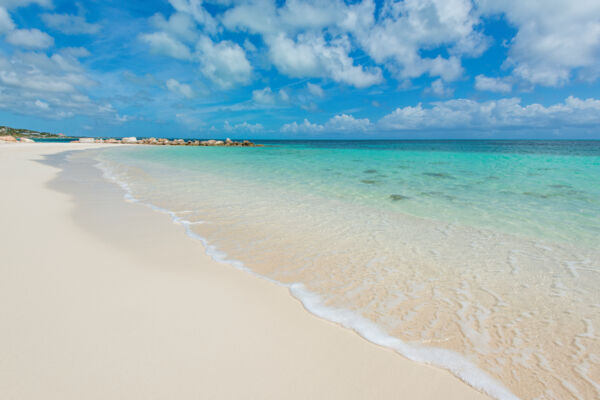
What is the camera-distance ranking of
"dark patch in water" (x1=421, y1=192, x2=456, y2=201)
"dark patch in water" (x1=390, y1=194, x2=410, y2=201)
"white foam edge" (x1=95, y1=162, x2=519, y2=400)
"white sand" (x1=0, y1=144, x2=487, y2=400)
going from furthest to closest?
"dark patch in water" (x1=421, y1=192, x2=456, y2=201) < "dark patch in water" (x1=390, y1=194, x2=410, y2=201) < "white foam edge" (x1=95, y1=162, x2=519, y2=400) < "white sand" (x1=0, y1=144, x2=487, y2=400)

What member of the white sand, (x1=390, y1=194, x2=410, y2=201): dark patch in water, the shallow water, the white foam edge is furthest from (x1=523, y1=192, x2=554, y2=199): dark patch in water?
the white sand

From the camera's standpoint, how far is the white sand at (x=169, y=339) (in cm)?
212

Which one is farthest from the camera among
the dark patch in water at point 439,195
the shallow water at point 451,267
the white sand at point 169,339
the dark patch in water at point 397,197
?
the dark patch in water at point 439,195

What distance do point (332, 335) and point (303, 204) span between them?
5.85 m

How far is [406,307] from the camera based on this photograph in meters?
3.31

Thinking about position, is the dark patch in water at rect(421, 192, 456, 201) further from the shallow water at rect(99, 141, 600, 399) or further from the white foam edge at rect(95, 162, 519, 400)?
the white foam edge at rect(95, 162, 519, 400)

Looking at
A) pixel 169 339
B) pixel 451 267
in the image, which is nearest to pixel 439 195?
pixel 451 267

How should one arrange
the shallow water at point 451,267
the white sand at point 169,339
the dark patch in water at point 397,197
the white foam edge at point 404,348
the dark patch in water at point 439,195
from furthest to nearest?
the dark patch in water at point 439,195 → the dark patch in water at point 397,197 → the shallow water at point 451,267 → the white foam edge at point 404,348 → the white sand at point 169,339

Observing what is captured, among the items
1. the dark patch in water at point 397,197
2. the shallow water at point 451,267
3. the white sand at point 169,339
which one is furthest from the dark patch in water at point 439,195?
the white sand at point 169,339

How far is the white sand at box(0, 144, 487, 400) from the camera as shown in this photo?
2125 mm

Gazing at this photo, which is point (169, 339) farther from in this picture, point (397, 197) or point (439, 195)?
point (439, 195)

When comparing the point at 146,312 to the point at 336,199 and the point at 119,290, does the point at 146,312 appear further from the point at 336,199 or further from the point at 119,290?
A: the point at 336,199

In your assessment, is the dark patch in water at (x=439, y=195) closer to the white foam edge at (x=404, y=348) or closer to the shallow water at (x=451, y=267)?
the shallow water at (x=451, y=267)

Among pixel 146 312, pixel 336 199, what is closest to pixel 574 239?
pixel 336 199
